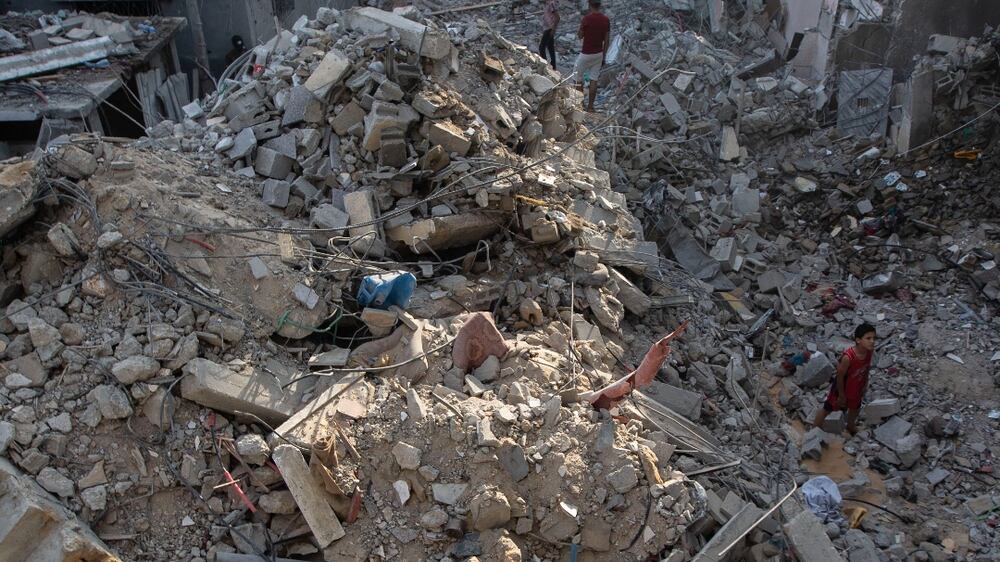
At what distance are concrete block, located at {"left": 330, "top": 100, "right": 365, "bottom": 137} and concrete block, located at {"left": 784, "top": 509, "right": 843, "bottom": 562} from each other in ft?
15.2

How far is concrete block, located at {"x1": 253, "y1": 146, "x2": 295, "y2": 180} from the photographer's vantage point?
692 centimetres

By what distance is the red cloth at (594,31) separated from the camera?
34.4ft

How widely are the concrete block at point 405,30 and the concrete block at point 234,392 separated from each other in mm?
3654

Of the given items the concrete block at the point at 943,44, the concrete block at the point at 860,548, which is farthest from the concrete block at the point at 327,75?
the concrete block at the point at 943,44

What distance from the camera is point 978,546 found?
5.88 meters

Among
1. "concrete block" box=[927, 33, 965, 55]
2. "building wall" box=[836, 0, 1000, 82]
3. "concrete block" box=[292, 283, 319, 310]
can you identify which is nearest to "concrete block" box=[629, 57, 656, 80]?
"building wall" box=[836, 0, 1000, 82]

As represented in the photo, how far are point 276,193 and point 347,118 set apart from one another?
927mm

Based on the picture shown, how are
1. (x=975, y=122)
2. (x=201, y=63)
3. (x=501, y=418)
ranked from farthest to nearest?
1. (x=201, y=63)
2. (x=975, y=122)
3. (x=501, y=418)

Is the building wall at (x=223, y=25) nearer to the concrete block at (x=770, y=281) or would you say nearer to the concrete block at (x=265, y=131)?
the concrete block at (x=265, y=131)

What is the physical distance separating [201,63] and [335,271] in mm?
10257

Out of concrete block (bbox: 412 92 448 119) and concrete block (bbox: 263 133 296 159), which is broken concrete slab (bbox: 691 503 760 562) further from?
concrete block (bbox: 263 133 296 159)

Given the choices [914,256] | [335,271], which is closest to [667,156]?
[914,256]

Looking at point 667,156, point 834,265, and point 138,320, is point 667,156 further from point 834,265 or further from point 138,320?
point 138,320

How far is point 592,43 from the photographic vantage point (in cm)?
1063
